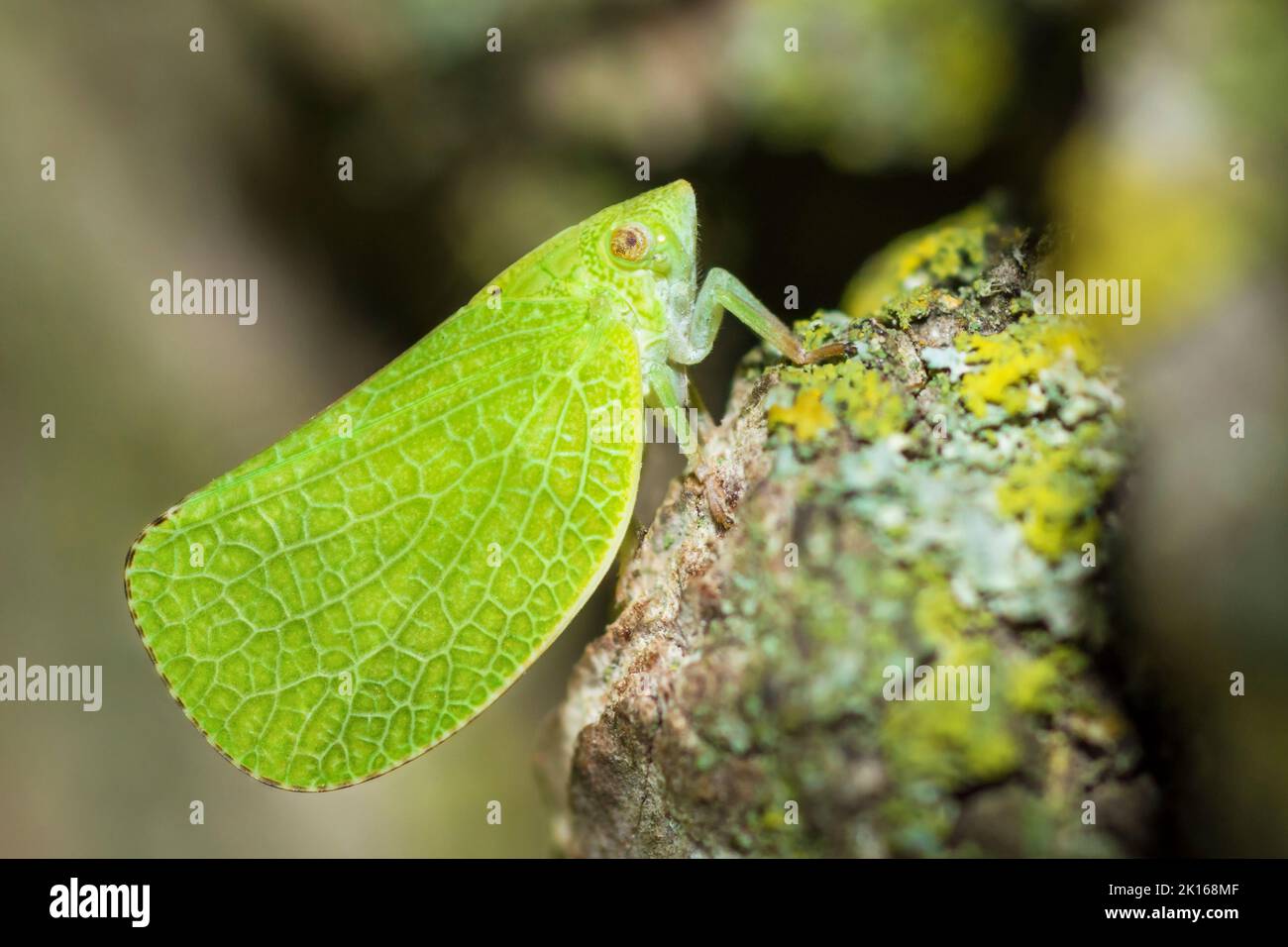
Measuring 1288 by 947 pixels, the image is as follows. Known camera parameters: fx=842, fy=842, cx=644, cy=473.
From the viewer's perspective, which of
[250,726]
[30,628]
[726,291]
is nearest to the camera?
[250,726]

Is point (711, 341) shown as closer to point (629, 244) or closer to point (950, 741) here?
point (629, 244)

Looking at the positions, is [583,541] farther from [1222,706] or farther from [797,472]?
[1222,706]

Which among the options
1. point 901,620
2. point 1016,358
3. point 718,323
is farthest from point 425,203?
point 901,620

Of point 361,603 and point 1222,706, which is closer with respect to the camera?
point 1222,706

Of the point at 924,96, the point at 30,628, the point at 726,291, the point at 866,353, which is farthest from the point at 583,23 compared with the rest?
the point at 30,628

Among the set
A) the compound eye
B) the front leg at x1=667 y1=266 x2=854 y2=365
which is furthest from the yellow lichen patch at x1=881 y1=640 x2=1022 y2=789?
the compound eye

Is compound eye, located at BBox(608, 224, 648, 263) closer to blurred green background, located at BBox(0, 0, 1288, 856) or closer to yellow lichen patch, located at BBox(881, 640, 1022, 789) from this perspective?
blurred green background, located at BBox(0, 0, 1288, 856)

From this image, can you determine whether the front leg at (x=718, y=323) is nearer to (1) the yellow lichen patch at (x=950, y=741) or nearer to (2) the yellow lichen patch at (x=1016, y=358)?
(2) the yellow lichen patch at (x=1016, y=358)
